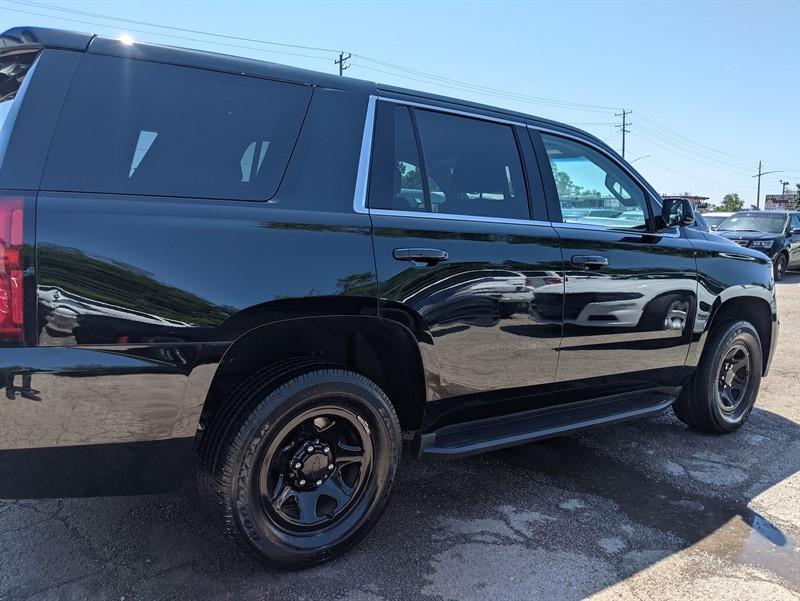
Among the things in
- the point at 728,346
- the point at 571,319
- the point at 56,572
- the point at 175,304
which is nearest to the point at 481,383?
the point at 571,319

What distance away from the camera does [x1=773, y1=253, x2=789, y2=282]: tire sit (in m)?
14.9

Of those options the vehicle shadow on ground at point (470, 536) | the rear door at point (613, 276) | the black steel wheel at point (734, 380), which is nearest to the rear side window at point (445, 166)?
the rear door at point (613, 276)

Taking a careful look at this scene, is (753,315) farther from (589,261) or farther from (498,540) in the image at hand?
(498,540)

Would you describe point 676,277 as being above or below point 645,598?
above

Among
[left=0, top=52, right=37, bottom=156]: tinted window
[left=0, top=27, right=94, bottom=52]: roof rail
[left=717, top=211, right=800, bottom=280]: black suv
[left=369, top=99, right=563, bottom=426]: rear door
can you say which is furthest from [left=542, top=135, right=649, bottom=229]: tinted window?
[left=717, top=211, right=800, bottom=280]: black suv

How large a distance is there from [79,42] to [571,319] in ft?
7.92

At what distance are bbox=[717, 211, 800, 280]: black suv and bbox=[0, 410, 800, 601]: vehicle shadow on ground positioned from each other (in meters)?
12.7

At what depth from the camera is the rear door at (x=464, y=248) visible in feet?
8.52

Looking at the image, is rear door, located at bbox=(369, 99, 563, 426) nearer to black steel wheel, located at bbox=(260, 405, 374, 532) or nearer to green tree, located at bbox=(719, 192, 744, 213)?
black steel wheel, located at bbox=(260, 405, 374, 532)

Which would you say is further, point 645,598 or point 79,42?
point 645,598

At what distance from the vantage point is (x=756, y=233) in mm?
15133

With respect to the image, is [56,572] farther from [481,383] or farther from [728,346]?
[728,346]

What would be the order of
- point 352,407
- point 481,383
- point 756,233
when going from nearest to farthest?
point 352,407 → point 481,383 → point 756,233

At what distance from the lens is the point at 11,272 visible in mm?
1850
